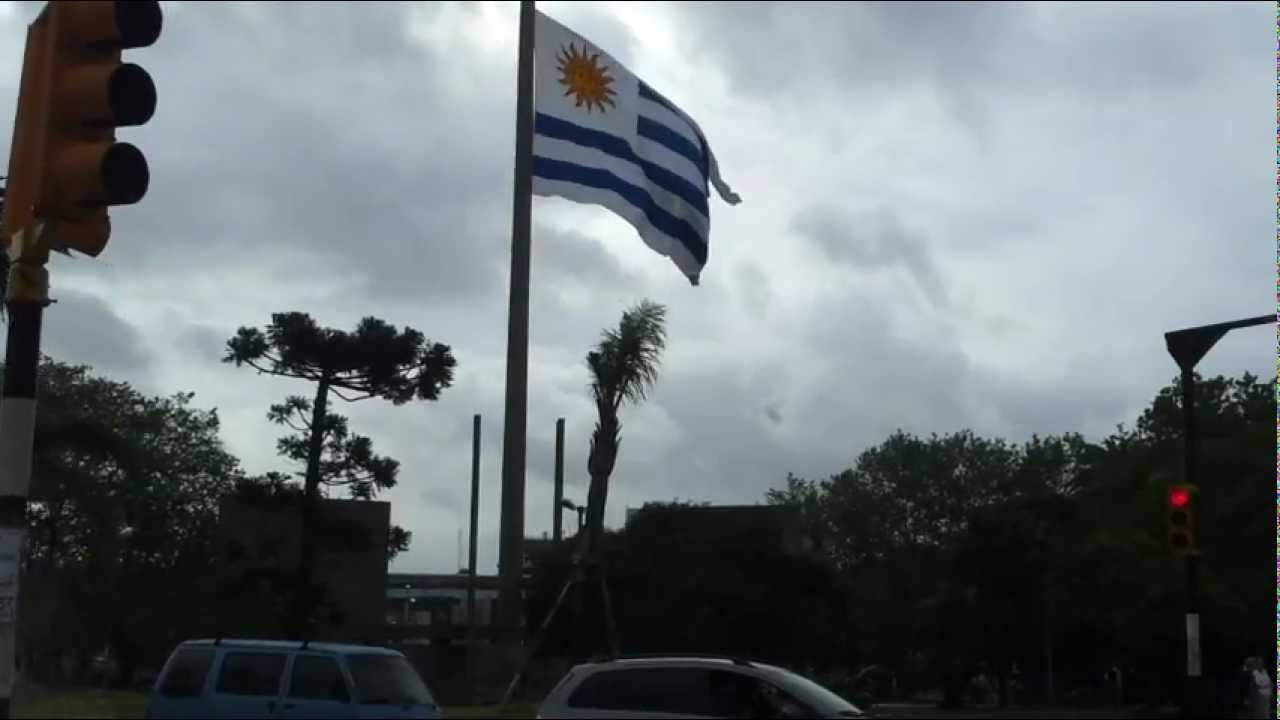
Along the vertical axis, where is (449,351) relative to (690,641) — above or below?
above

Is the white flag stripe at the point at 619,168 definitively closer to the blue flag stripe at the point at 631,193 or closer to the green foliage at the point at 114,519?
the blue flag stripe at the point at 631,193

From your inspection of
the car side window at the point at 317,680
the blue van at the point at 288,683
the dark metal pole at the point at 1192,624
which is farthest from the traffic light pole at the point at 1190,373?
the car side window at the point at 317,680

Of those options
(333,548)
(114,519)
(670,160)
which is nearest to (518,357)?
(670,160)

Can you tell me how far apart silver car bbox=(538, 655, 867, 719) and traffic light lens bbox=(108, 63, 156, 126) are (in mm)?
9671

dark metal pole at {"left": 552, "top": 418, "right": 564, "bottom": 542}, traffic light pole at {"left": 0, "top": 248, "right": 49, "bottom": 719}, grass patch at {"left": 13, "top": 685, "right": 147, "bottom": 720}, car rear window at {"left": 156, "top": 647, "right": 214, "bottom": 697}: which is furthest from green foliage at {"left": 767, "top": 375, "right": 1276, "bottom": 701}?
traffic light pole at {"left": 0, "top": 248, "right": 49, "bottom": 719}

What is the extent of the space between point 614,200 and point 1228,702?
24111 millimetres

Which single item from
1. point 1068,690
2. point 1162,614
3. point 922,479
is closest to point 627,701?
point 1162,614

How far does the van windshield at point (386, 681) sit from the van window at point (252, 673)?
904mm

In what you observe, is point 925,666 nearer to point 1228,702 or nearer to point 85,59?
point 1228,702

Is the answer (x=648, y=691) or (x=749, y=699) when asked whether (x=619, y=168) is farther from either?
(x=749, y=699)

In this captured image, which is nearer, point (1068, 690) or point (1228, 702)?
point (1228, 702)

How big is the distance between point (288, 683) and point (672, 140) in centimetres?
1270

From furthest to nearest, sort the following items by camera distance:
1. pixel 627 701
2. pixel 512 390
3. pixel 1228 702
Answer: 1. pixel 1228 702
2. pixel 512 390
3. pixel 627 701

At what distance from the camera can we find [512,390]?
74.5ft
